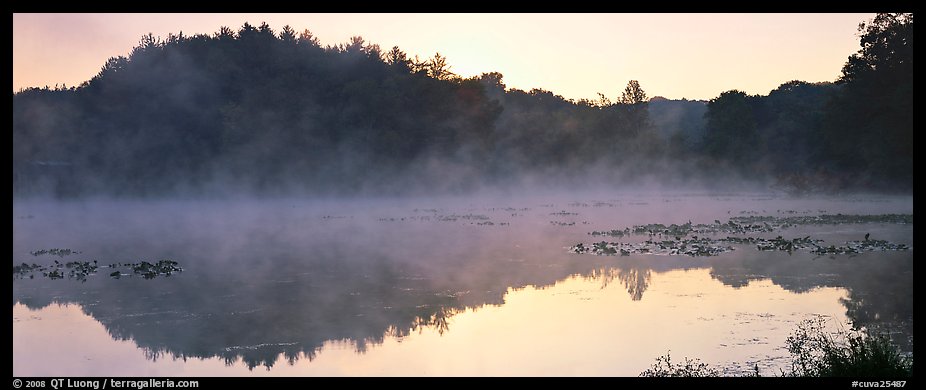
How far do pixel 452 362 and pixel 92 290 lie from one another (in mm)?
9892

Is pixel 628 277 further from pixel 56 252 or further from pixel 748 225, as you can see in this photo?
pixel 56 252

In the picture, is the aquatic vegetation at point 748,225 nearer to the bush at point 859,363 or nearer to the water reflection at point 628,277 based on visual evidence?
the water reflection at point 628,277

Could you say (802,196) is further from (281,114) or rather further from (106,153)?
(106,153)

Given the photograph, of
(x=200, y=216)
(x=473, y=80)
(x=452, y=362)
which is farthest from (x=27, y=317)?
(x=473, y=80)

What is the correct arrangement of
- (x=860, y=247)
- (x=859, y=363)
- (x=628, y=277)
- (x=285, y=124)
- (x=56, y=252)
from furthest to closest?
(x=285, y=124) → (x=56, y=252) → (x=860, y=247) → (x=628, y=277) → (x=859, y=363)

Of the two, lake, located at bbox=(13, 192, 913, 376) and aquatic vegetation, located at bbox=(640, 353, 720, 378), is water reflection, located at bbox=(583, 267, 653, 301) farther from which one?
aquatic vegetation, located at bbox=(640, 353, 720, 378)

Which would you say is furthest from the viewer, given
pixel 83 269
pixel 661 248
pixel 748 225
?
pixel 748 225

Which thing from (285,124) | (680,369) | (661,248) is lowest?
(680,369)

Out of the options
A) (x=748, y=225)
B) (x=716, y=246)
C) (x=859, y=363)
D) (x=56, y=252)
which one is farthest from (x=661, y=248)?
(x=56, y=252)

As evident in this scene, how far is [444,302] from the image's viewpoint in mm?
16406

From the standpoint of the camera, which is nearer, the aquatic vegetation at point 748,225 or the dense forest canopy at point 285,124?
the aquatic vegetation at point 748,225

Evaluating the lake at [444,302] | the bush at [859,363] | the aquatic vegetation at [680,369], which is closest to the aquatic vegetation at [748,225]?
the lake at [444,302]

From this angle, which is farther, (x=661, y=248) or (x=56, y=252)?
(x=56, y=252)

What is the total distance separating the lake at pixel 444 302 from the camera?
11953 mm
